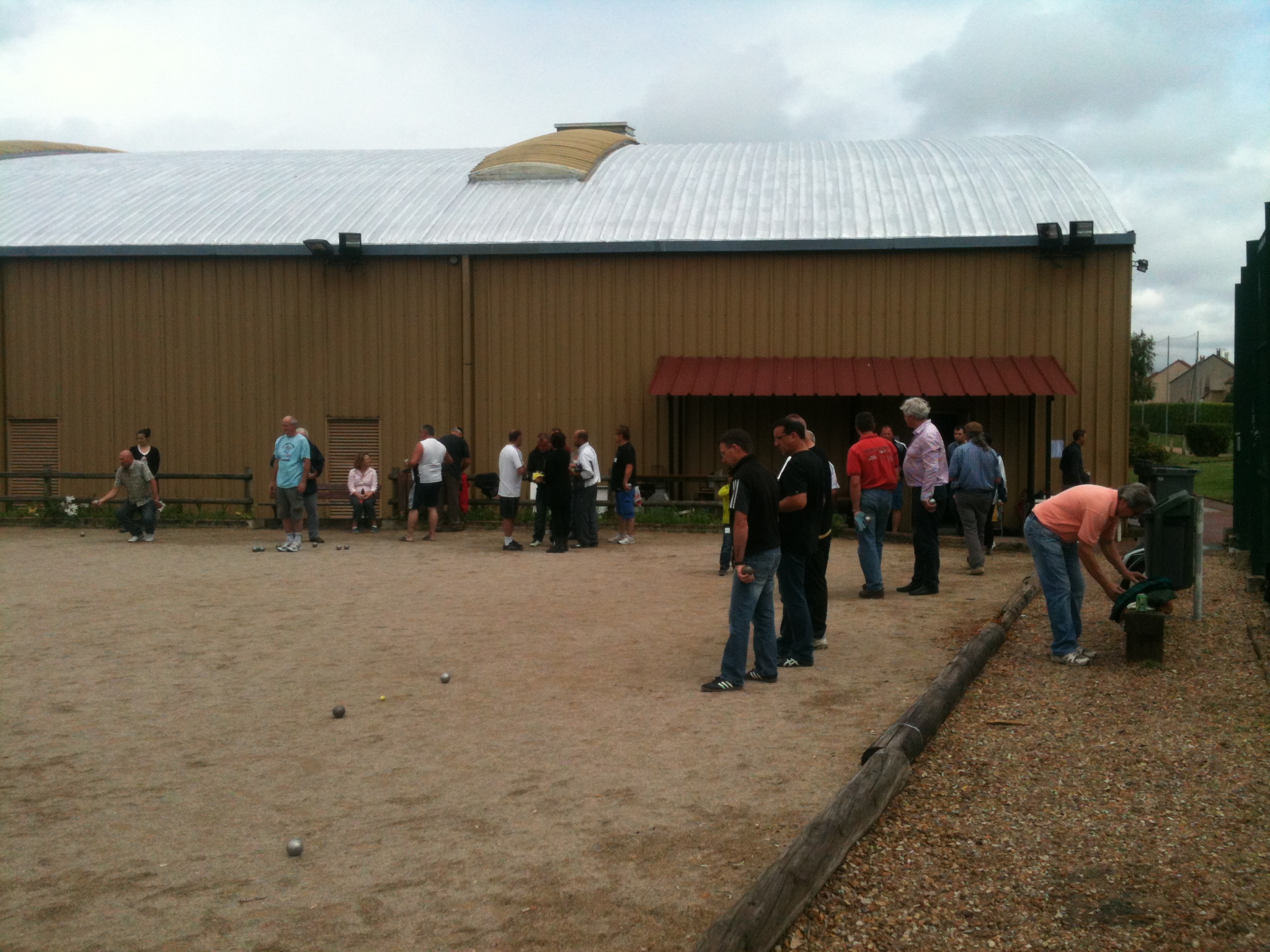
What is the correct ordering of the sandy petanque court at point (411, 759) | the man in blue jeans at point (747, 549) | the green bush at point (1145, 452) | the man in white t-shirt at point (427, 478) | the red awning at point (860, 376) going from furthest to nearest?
the green bush at point (1145, 452) → the red awning at point (860, 376) → the man in white t-shirt at point (427, 478) → the man in blue jeans at point (747, 549) → the sandy petanque court at point (411, 759)

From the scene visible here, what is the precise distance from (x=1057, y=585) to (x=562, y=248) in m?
14.2

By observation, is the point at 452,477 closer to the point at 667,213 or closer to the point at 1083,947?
the point at 667,213

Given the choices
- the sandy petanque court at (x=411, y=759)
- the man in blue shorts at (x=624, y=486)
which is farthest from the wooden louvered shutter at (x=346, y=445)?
the sandy petanque court at (x=411, y=759)

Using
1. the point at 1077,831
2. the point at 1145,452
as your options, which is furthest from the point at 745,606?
the point at 1145,452

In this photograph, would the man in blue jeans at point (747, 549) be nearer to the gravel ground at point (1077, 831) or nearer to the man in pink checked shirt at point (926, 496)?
the gravel ground at point (1077, 831)

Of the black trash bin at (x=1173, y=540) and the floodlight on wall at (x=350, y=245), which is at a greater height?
the floodlight on wall at (x=350, y=245)

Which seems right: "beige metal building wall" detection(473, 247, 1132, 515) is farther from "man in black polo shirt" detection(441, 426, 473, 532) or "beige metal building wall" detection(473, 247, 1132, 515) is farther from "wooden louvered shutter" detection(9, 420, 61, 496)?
"wooden louvered shutter" detection(9, 420, 61, 496)

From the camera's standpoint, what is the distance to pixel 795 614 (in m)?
7.98

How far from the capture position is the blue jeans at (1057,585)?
312 inches

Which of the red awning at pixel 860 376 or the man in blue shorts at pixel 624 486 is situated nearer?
the man in blue shorts at pixel 624 486

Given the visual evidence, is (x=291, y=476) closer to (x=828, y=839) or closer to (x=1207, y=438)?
(x=828, y=839)

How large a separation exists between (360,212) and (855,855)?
793 inches

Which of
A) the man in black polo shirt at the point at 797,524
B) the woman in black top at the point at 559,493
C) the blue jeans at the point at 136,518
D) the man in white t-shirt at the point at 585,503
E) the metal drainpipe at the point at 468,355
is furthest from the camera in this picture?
the metal drainpipe at the point at 468,355

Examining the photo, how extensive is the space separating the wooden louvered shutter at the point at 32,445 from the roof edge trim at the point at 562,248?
10.7ft
